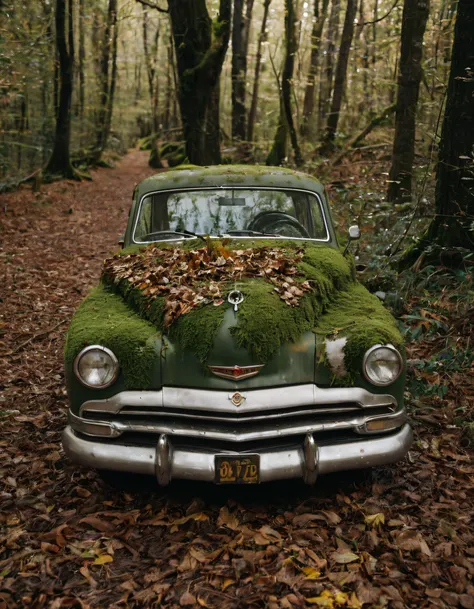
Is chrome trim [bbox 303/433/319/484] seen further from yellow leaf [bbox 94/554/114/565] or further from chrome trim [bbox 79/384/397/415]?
yellow leaf [bbox 94/554/114/565]

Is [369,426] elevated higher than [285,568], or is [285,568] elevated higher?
[369,426]

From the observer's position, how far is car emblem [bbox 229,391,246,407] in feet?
10.0

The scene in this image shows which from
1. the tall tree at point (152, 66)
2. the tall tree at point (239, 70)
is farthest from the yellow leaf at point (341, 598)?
the tall tree at point (152, 66)

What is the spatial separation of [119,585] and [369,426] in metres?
1.56

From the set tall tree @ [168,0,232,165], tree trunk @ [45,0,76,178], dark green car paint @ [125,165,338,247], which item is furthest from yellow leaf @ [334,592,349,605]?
tree trunk @ [45,0,76,178]

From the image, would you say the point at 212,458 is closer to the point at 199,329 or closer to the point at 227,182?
the point at 199,329

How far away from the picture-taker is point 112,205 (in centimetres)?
1630

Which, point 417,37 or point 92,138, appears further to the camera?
point 92,138

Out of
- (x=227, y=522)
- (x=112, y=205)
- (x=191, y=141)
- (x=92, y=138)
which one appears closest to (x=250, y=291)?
(x=227, y=522)

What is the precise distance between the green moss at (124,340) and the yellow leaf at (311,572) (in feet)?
4.16

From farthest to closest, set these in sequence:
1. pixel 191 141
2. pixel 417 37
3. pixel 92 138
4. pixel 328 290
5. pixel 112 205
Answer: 1. pixel 92 138
2. pixel 112 205
3. pixel 191 141
4. pixel 417 37
5. pixel 328 290

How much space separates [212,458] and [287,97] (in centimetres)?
1345

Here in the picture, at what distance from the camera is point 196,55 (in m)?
11.0

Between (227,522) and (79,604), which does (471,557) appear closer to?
(227,522)
